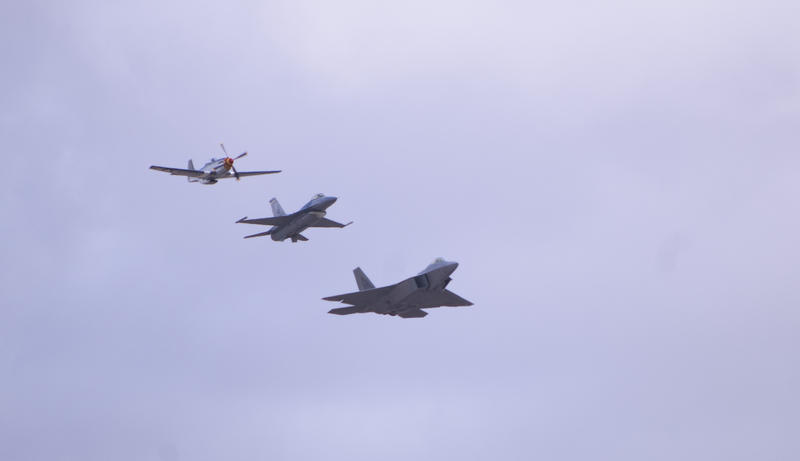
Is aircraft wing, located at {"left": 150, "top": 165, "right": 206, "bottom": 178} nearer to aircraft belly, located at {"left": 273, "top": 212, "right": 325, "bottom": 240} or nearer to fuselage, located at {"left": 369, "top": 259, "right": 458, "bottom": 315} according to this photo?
Result: aircraft belly, located at {"left": 273, "top": 212, "right": 325, "bottom": 240}

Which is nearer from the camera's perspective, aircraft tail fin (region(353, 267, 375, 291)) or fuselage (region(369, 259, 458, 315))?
fuselage (region(369, 259, 458, 315))

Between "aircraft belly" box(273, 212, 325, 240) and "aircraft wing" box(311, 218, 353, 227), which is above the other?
"aircraft wing" box(311, 218, 353, 227)

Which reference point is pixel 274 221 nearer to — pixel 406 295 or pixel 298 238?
pixel 298 238

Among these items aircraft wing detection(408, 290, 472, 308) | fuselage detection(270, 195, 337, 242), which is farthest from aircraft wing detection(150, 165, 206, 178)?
aircraft wing detection(408, 290, 472, 308)

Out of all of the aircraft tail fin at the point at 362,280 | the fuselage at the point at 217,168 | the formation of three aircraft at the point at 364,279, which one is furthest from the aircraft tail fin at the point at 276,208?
the aircraft tail fin at the point at 362,280

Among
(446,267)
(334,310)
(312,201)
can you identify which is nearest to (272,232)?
(312,201)

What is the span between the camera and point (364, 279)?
3546 inches

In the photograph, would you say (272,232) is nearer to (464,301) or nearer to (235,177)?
(235,177)

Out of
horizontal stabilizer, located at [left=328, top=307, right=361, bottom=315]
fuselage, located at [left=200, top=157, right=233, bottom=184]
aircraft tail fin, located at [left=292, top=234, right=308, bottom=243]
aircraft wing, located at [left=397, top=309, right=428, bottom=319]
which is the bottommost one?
horizontal stabilizer, located at [left=328, top=307, right=361, bottom=315]

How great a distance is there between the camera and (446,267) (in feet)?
276

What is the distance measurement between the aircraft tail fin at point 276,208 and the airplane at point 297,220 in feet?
17.3

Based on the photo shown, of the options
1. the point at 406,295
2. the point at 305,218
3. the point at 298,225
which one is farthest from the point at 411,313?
the point at 298,225

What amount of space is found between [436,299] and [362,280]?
786cm

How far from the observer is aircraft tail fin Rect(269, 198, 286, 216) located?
11275 centimetres
